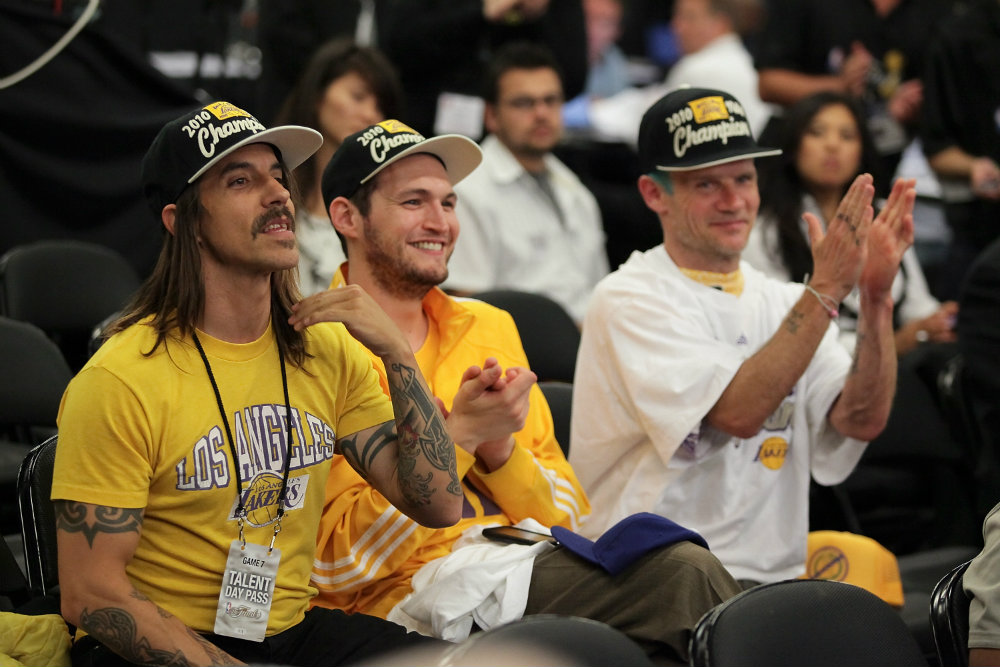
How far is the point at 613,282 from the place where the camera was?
362 cm

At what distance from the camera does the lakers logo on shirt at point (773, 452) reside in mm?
3520

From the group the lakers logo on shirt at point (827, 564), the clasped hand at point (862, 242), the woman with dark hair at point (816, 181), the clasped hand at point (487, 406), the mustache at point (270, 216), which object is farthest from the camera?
the woman with dark hair at point (816, 181)

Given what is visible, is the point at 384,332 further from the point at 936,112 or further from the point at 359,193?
the point at 936,112

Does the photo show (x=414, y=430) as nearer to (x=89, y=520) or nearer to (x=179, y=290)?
(x=179, y=290)

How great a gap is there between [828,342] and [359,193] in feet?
4.57

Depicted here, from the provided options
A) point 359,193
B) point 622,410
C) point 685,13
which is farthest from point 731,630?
point 685,13

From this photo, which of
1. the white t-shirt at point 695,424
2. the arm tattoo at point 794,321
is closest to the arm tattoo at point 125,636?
the white t-shirt at point 695,424

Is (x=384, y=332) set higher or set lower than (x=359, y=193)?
lower

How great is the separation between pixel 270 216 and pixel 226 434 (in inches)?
17.7

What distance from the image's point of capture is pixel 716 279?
11.8 ft

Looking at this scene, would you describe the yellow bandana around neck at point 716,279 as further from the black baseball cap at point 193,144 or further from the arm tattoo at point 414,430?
the black baseball cap at point 193,144

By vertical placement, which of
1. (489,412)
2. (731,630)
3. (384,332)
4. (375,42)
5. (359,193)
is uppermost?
(375,42)

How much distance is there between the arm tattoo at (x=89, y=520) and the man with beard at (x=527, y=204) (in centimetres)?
306

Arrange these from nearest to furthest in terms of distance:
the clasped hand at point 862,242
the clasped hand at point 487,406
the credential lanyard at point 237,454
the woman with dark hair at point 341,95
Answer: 1. the credential lanyard at point 237,454
2. the clasped hand at point 487,406
3. the clasped hand at point 862,242
4. the woman with dark hair at point 341,95
